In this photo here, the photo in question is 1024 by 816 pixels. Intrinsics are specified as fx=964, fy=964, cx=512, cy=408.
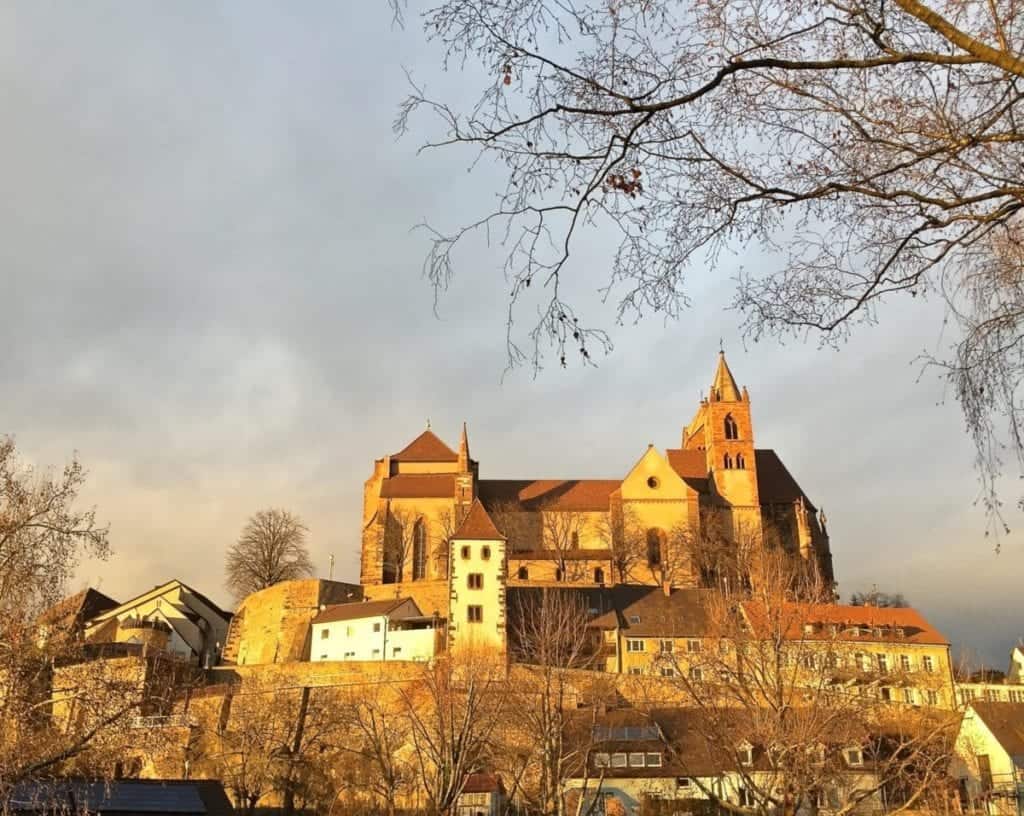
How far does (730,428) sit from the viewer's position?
82312 mm

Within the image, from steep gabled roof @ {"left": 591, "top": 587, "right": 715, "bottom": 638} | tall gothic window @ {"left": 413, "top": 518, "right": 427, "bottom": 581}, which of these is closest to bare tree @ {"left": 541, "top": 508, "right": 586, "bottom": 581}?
tall gothic window @ {"left": 413, "top": 518, "right": 427, "bottom": 581}

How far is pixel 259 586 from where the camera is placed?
82.1 m

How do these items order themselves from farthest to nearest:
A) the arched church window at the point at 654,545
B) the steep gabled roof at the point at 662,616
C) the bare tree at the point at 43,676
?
the arched church window at the point at 654,545 → the steep gabled roof at the point at 662,616 → the bare tree at the point at 43,676

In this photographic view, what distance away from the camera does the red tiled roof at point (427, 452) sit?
81625 millimetres

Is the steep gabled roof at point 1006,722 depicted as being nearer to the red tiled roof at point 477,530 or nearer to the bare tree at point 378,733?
the bare tree at point 378,733

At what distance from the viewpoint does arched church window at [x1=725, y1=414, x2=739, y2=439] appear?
8181 centimetres

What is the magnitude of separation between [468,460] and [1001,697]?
4204cm

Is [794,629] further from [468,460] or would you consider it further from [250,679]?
[468,460]

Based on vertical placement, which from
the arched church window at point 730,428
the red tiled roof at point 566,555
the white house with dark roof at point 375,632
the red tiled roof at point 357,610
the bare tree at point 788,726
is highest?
the arched church window at point 730,428

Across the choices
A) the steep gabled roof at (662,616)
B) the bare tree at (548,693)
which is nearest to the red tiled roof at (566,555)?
the bare tree at (548,693)

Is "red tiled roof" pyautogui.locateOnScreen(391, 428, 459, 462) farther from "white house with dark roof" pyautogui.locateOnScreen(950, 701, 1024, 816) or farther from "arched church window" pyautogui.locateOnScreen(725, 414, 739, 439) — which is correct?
"white house with dark roof" pyautogui.locateOnScreen(950, 701, 1024, 816)

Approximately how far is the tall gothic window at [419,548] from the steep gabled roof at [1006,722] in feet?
136

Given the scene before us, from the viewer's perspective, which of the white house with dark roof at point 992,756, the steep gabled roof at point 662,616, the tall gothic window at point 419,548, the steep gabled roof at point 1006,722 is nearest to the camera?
the white house with dark roof at point 992,756

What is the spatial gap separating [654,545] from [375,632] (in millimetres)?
26079
